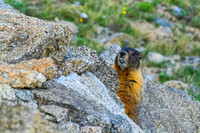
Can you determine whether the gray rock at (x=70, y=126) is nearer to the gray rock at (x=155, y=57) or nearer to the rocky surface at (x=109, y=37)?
the rocky surface at (x=109, y=37)

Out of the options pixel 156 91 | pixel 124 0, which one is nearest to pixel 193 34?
pixel 124 0

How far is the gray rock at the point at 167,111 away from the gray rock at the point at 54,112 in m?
2.44

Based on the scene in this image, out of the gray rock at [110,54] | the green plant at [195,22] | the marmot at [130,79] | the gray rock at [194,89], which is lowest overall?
the green plant at [195,22]

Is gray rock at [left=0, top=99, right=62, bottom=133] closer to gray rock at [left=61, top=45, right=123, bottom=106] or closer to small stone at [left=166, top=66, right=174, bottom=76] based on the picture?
gray rock at [left=61, top=45, right=123, bottom=106]

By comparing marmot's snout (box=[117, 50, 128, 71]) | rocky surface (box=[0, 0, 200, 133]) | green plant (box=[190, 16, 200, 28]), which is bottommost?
green plant (box=[190, 16, 200, 28])

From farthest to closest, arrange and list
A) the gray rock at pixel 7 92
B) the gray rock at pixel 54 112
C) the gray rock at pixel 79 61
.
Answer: the gray rock at pixel 79 61 < the gray rock at pixel 7 92 < the gray rock at pixel 54 112

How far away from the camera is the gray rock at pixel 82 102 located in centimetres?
282

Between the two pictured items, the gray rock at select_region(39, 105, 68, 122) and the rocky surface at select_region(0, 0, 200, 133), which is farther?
the gray rock at select_region(39, 105, 68, 122)

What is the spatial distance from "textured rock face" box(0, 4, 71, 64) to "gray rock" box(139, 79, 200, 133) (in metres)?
2.01

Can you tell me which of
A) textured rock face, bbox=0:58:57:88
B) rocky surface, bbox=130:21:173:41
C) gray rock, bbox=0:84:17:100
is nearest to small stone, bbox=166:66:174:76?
rocky surface, bbox=130:21:173:41

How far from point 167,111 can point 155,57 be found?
217 inches

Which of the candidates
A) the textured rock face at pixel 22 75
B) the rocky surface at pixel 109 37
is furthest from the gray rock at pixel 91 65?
the rocky surface at pixel 109 37

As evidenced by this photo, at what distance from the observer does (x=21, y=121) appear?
191 centimetres

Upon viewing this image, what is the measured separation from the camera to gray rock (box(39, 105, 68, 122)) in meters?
2.57
